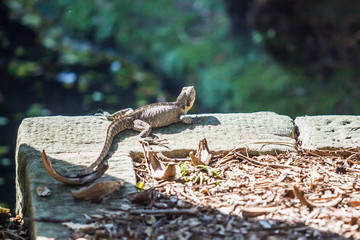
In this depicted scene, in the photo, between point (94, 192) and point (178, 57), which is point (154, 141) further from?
point (178, 57)

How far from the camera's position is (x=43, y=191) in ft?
10.3

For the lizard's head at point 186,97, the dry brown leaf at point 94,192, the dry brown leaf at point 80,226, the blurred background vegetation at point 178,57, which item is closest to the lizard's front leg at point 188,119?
the lizard's head at point 186,97

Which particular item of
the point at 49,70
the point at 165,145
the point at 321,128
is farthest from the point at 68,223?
the point at 49,70

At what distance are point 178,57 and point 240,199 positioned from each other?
7970 millimetres

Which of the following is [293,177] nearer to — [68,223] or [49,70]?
[68,223]

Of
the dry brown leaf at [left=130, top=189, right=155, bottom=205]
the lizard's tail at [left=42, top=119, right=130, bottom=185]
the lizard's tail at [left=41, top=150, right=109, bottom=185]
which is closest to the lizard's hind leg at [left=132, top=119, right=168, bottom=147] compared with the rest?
the lizard's tail at [left=42, top=119, right=130, bottom=185]

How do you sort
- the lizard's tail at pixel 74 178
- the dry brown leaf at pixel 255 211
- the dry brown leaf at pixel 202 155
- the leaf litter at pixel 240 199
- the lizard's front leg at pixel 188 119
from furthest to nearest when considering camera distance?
the lizard's front leg at pixel 188 119 < the dry brown leaf at pixel 202 155 < the lizard's tail at pixel 74 178 < the dry brown leaf at pixel 255 211 < the leaf litter at pixel 240 199

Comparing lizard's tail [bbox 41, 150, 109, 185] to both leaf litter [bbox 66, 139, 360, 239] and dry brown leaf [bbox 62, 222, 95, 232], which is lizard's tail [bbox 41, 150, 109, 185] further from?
dry brown leaf [bbox 62, 222, 95, 232]

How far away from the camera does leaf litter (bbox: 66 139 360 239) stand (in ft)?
8.98

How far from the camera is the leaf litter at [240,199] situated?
2.74 m

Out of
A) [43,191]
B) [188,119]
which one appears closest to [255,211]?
[43,191]

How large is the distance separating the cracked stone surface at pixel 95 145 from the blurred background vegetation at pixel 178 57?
9.68 ft

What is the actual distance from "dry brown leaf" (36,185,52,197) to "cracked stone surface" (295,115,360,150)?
2189mm

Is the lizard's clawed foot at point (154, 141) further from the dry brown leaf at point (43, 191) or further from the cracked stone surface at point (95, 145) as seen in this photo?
the dry brown leaf at point (43, 191)
